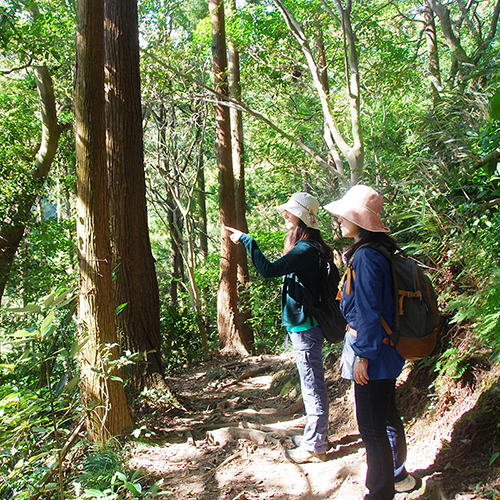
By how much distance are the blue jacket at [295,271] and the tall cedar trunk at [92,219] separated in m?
1.31

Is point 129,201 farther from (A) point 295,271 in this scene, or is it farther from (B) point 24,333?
(B) point 24,333

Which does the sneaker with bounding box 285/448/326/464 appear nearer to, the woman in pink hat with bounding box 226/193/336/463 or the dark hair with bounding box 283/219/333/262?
the woman in pink hat with bounding box 226/193/336/463

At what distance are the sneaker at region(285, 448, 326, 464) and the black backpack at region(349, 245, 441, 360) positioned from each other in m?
1.44

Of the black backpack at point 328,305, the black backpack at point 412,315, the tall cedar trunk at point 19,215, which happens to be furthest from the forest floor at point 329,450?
the tall cedar trunk at point 19,215

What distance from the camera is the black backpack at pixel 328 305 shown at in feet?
12.2

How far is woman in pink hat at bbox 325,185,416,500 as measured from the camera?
2.76 m

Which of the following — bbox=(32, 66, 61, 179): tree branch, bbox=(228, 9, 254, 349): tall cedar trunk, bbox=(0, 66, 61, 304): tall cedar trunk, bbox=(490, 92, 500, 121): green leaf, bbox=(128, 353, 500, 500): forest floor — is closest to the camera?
bbox=(490, 92, 500, 121): green leaf

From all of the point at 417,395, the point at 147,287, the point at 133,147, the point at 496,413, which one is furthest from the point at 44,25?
the point at 496,413

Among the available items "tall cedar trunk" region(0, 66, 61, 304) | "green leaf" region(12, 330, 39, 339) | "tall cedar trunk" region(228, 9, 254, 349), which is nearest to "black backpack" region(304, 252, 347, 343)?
"green leaf" region(12, 330, 39, 339)

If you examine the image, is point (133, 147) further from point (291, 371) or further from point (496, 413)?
point (496, 413)

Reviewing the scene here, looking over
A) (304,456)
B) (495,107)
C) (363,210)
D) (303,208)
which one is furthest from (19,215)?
(495,107)

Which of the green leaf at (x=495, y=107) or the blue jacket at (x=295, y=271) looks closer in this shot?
the green leaf at (x=495, y=107)

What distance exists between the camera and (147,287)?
5.93 m

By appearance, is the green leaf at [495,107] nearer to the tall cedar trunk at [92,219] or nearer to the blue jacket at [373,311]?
the blue jacket at [373,311]
